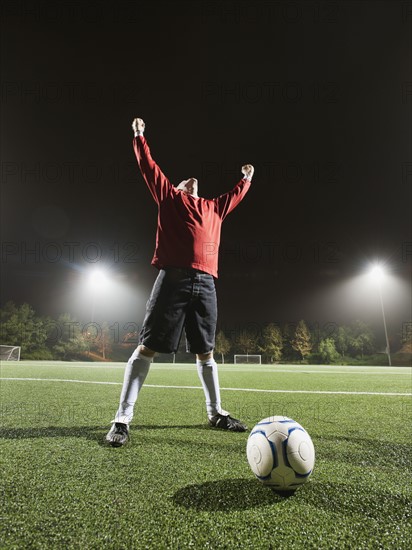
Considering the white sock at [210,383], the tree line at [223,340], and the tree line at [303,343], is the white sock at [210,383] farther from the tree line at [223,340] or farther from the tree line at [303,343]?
the tree line at [303,343]

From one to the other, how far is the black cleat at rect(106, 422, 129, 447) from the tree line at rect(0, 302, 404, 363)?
147ft

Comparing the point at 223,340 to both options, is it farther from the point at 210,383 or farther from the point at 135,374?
the point at 135,374

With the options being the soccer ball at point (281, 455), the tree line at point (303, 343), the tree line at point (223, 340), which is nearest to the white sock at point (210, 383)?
the soccer ball at point (281, 455)

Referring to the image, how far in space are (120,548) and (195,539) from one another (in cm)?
28

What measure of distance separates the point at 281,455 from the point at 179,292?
5.50 feet

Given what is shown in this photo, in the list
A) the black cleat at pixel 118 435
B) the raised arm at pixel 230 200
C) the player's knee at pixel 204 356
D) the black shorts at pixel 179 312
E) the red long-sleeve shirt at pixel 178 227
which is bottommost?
the black cleat at pixel 118 435

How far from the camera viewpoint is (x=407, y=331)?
149 ft

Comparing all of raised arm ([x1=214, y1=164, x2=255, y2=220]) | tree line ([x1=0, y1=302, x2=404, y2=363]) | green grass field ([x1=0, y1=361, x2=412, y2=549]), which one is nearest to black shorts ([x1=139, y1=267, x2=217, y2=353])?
green grass field ([x1=0, y1=361, x2=412, y2=549])

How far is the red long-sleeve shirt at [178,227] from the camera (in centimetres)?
337

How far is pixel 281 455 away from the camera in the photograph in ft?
6.30

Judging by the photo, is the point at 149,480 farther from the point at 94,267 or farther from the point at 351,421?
the point at 94,267

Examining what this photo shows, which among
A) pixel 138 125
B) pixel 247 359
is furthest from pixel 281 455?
pixel 247 359

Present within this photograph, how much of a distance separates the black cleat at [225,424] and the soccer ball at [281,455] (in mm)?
1114

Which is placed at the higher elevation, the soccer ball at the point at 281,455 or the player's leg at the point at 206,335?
the player's leg at the point at 206,335
